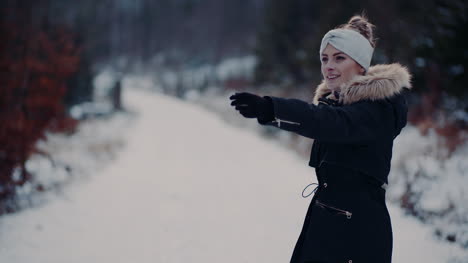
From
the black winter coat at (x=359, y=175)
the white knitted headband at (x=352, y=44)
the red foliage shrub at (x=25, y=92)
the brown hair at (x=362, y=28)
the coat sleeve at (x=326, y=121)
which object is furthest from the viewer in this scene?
the red foliage shrub at (x=25, y=92)

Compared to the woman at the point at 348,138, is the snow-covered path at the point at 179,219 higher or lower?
lower

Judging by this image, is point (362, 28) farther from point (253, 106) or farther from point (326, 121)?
point (253, 106)

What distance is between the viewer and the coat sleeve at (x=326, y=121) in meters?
1.36

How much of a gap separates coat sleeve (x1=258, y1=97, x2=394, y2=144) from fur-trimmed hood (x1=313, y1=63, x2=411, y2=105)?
0.09 metres

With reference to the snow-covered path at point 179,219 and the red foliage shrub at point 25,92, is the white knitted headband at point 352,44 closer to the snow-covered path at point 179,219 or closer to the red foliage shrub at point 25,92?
the snow-covered path at point 179,219

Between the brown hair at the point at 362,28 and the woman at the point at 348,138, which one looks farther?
the brown hair at the point at 362,28

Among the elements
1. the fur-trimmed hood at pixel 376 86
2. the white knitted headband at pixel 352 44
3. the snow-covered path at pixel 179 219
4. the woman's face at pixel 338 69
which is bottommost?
the snow-covered path at pixel 179 219

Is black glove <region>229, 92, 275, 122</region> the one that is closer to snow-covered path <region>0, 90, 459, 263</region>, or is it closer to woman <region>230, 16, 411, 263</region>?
woman <region>230, 16, 411, 263</region>

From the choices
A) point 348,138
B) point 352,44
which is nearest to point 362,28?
point 352,44

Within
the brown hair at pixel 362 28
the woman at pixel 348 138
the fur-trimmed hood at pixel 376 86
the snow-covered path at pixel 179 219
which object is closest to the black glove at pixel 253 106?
the woman at pixel 348 138

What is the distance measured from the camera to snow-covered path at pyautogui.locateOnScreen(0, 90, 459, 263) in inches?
145

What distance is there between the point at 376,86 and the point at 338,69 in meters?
0.31

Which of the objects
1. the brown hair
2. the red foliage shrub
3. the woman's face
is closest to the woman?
the woman's face

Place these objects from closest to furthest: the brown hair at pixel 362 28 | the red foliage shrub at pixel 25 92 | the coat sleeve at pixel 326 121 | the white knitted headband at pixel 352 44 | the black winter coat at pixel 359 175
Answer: the coat sleeve at pixel 326 121 < the black winter coat at pixel 359 175 < the white knitted headband at pixel 352 44 < the brown hair at pixel 362 28 < the red foliage shrub at pixel 25 92
